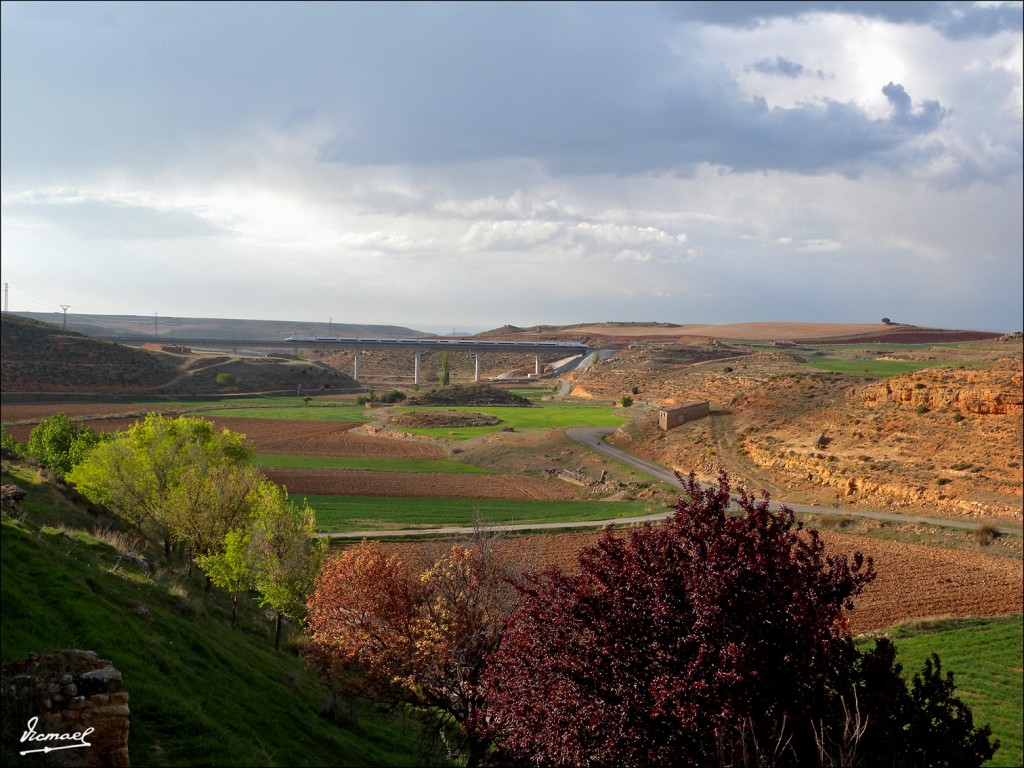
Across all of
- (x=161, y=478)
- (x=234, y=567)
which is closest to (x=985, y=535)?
(x=234, y=567)

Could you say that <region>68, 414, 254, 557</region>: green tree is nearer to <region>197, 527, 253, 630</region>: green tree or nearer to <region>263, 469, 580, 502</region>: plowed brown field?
<region>197, 527, 253, 630</region>: green tree

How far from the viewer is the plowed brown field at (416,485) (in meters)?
50.7

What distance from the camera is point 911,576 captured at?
36594 millimetres

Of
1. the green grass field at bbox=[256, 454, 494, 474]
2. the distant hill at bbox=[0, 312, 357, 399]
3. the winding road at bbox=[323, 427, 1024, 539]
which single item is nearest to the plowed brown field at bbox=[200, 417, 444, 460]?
the green grass field at bbox=[256, 454, 494, 474]

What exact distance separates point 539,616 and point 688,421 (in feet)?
220

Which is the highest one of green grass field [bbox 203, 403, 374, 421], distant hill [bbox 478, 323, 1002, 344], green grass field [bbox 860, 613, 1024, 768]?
distant hill [bbox 478, 323, 1002, 344]

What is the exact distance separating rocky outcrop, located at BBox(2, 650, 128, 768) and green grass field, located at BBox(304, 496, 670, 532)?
28.9 m

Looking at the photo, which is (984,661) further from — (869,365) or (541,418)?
(869,365)

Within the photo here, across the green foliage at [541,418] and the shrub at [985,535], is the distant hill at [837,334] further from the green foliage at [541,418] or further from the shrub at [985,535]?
the shrub at [985,535]

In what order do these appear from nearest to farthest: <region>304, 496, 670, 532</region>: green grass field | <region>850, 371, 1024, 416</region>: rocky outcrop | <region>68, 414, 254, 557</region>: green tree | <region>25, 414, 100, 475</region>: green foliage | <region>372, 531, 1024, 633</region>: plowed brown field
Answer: <region>68, 414, 254, 557</region>: green tree, <region>372, 531, 1024, 633</region>: plowed brown field, <region>25, 414, 100, 475</region>: green foliage, <region>304, 496, 670, 532</region>: green grass field, <region>850, 371, 1024, 416</region>: rocky outcrop

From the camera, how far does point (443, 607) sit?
1839cm

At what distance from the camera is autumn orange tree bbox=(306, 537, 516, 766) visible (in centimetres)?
1727

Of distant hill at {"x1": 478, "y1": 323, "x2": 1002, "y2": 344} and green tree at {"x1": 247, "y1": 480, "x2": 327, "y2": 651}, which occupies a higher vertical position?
distant hill at {"x1": 478, "y1": 323, "x2": 1002, "y2": 344}

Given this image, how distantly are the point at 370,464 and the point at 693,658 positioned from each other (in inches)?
2113
